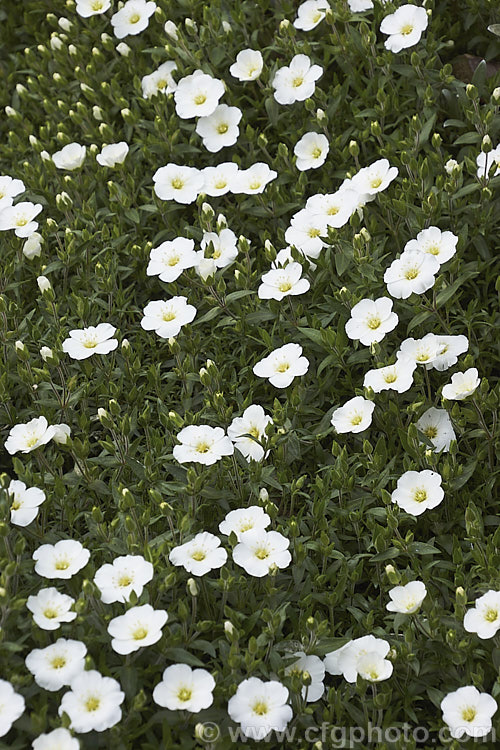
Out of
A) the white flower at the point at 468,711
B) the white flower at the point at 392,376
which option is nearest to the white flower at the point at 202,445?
the white flower at the point at 392,376

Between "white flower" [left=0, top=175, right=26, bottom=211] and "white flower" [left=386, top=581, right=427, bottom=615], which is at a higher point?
"white flower" [left=0, top=175, right=26, bottom=211]

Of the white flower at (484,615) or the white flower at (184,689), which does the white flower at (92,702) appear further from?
the white flower at (484,615)

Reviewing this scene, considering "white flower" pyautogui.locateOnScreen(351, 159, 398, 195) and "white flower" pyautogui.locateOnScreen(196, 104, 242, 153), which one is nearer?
"white flower" pyautogui.locateOnScreen(351, 159, 398, 195)

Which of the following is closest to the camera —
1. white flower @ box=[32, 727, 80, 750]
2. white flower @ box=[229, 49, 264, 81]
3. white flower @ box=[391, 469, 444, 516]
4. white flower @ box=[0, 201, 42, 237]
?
white flower @ box=[32, 727, 80, 750]

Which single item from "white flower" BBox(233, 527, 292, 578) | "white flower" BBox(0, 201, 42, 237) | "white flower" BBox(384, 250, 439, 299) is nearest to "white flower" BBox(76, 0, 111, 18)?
"white flower" BBox(0, 201, 42, 237)

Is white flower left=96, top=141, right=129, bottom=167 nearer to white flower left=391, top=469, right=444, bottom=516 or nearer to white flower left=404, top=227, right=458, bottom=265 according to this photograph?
white flower left=404, top=227, right=458, bottom=265

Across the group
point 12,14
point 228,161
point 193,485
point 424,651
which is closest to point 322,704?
point 424,651

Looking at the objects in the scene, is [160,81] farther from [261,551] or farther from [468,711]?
[468,711]
